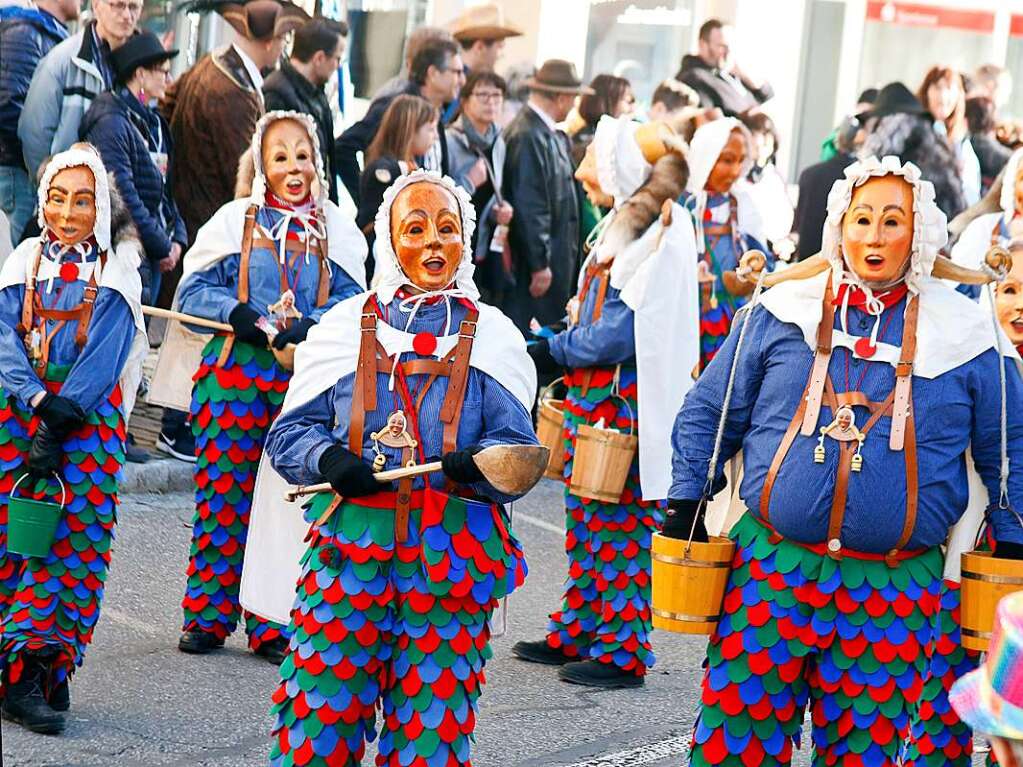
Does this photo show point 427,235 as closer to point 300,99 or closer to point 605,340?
point 605,340

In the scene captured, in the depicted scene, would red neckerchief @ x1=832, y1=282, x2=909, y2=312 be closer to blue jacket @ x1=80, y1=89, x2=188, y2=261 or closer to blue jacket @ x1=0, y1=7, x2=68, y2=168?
blue jacket @ x1=80, y1=89, x2=188, y2=261

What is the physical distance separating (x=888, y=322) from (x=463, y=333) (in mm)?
1107

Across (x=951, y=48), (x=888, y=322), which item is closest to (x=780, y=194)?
(x=888, y=322)

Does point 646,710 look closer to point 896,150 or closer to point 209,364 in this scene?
point 209,364

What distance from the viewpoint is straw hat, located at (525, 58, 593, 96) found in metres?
11.5

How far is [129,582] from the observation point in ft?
25.5

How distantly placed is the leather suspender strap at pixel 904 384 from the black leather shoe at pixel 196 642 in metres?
3.22

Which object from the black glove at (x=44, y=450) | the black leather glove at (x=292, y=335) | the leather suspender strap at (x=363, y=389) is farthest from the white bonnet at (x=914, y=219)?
the black glove at (x=44, y=450)

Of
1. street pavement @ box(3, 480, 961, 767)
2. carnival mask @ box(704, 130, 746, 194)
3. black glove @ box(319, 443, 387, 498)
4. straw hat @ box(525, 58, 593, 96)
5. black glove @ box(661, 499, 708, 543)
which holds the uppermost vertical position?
straw hat @ box(525, 58, 593, 96)

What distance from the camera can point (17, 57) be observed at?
9141 millimetres

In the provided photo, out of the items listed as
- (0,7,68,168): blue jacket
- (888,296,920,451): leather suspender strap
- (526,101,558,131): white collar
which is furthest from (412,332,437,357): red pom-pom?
(526,101,558,131): white collar

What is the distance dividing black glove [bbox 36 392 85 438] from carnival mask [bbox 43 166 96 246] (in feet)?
1.80

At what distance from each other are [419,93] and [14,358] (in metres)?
5.37

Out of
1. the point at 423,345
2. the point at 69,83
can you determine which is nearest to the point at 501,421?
the point at 423,345
